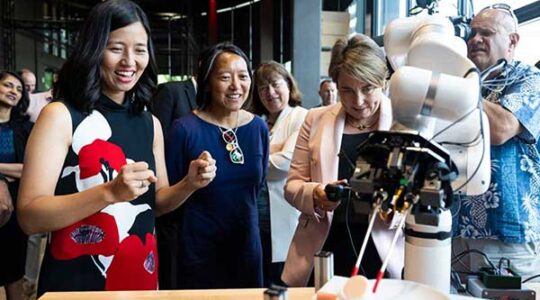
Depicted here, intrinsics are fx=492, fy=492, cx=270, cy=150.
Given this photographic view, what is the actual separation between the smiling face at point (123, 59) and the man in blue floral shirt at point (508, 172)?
961 mm

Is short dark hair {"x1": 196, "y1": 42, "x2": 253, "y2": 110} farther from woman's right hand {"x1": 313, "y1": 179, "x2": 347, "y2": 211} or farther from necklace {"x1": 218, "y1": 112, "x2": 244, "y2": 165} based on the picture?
woman's right hand {"x1": 313, "y1": 179, "x2": 347, "y2": 211}

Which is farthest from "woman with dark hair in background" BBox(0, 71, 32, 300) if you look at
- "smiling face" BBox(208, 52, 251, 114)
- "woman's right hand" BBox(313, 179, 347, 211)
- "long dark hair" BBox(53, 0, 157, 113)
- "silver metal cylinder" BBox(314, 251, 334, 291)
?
"silver metal cylinder" BBox(314, 251, 334, 291)

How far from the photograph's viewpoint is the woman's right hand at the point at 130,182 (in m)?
1.05

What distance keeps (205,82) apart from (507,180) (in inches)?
42.6

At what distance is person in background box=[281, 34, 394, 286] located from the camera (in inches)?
57.5

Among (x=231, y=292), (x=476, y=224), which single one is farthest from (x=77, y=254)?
(x=476, y=224)

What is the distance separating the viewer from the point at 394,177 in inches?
28.9

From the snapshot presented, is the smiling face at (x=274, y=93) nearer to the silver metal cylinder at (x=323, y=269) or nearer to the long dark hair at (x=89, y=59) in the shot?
the long dark hair at (x=89, y=59)

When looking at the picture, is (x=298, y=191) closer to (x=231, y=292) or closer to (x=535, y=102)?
(x=231, y=292)

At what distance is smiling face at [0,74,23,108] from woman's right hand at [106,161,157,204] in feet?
7.00

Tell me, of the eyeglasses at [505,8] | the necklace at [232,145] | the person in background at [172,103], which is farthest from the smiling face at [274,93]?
the eyeglasses at [505,8]

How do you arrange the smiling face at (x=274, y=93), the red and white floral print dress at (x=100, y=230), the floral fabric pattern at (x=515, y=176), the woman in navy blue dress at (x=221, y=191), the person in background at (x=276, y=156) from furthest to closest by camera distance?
the smiling face at (x=274, y=93) → the person in background at (x=276, y=156) → the woman in navy blue dress at (x=221, y=191) → the floral fabric pattern at (x=515, y=176) → the red and white floral print dress at (x=100, y=230)

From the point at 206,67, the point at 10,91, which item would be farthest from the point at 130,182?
the point at 10,91

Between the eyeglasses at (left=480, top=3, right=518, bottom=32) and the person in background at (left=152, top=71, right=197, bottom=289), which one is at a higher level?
the eyeglasses at (left=480, top=3, right=518, bottom=32)
